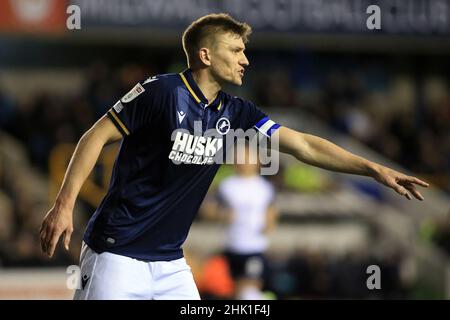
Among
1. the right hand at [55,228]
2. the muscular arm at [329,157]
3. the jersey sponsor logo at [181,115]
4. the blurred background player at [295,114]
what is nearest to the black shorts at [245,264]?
the blurred background player at [295,114]

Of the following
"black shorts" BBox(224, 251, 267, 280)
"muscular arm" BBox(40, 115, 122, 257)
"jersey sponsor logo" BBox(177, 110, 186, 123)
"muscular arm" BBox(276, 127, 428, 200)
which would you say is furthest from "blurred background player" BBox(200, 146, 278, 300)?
"muscular arm" BBox(40, 115, 122, 257)

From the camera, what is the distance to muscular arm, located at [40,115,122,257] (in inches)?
190

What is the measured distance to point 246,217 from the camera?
10.4 m

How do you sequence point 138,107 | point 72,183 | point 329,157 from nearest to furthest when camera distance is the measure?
point 72,183, point 138,107, point 329,157

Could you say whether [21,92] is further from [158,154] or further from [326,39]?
[158,154]

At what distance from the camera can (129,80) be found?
608 inches

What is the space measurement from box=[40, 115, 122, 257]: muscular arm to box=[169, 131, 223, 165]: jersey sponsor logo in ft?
1.11

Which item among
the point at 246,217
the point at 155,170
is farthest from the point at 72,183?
the point at 246,217

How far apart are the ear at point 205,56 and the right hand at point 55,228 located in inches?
47.1

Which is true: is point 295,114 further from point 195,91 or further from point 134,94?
point 134,94

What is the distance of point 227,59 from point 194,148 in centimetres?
54
